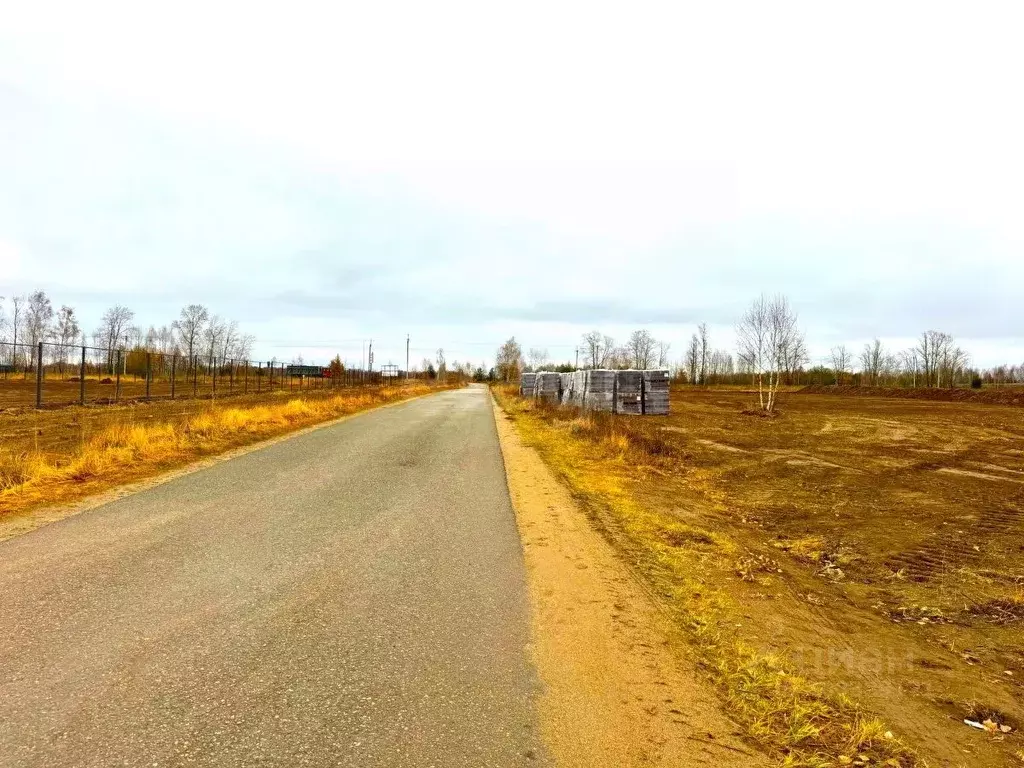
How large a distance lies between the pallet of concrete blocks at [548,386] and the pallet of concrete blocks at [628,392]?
9152mm

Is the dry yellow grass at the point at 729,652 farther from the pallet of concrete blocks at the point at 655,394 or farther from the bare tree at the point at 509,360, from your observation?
the bare tree at the point at 509,360

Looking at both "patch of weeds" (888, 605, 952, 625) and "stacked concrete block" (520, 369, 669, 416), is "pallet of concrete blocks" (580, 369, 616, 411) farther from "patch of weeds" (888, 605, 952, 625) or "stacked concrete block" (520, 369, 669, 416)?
"patch of weeds" (888, 605, 952, 625)

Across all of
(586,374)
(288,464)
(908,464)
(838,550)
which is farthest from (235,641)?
(586,374)

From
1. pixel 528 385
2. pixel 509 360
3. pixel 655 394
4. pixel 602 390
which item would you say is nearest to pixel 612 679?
pixel 602 390

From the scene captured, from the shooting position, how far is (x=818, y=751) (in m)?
2.79

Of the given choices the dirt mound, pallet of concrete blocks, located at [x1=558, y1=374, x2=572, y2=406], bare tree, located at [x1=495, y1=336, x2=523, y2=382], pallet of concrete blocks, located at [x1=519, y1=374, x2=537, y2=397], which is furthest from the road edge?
A: bare tree, located at [x1=495, y1=336, x2=523, y2=382]

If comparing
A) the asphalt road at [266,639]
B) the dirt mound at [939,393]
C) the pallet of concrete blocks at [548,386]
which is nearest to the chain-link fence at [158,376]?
the pallet of concrete blocks at [548,386]

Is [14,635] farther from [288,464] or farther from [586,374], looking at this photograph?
[586,374]

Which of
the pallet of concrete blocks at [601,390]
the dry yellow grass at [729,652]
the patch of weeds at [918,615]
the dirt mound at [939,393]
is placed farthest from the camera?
the dirt mound at [939,393]

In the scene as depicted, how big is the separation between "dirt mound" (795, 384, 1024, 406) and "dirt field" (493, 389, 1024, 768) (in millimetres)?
39335

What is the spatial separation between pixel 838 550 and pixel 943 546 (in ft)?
4.37

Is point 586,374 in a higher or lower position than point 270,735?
higher

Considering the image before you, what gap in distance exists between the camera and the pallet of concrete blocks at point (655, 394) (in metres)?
24.5

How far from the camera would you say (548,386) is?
37.8 meters
